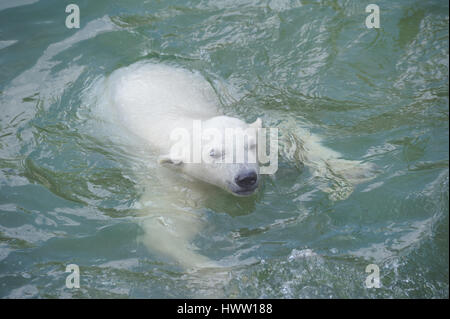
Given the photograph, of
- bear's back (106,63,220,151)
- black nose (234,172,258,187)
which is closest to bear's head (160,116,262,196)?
black nose (234,172,258,187)

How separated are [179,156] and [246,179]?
85cm

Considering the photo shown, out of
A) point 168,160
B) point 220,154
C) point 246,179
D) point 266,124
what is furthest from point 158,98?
point 246,179

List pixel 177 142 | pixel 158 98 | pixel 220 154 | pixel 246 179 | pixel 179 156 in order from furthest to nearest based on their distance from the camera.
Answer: pixel 158 98
pixel 177 142
pixel 179 156
pixel 220 154
pixel 246 179

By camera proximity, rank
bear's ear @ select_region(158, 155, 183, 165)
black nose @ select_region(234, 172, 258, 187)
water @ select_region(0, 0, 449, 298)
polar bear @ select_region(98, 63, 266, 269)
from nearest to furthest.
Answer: water @ select_region(0, 0, 449, 298) → black nose @ select_region(234, 172, 258, 187) → polar bear @ select_region(98, 63, 266, 269) → bear's ear @ select_region(158, 155, 183, 165)

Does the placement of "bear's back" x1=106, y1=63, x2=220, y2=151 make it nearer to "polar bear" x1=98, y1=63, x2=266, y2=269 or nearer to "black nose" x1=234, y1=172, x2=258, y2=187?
"polar bear" x1=98, y1=63, x2=266, y2=269

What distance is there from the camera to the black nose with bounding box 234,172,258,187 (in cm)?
448

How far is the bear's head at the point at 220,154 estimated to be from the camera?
15.0ft

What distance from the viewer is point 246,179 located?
450 centimetres

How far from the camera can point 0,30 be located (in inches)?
285

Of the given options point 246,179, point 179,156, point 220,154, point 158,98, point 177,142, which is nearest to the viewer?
point 246,179

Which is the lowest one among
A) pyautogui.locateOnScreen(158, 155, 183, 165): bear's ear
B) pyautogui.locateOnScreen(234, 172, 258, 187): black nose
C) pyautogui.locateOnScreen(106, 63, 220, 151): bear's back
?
pyautogui.locateOnScreen(234, 172, 258, 187): black nose

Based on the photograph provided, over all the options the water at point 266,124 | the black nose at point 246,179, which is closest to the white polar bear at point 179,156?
the black nose at point 246,179

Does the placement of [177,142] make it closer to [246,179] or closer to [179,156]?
[179,156]

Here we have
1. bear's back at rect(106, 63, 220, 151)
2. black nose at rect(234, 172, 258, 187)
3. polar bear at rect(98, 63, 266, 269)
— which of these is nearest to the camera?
black nose at rect(234, 172, 258, 187)
